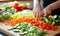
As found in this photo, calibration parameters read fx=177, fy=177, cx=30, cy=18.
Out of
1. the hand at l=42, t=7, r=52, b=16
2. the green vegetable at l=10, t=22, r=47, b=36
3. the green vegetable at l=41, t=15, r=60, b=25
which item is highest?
the hand at l=42, t=7, r=52, b=16

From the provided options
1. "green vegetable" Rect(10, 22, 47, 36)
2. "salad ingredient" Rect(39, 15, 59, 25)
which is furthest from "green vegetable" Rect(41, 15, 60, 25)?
"green vegetable" Rect(10, 22, 47, 36)

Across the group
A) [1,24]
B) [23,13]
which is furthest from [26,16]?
[1,24]

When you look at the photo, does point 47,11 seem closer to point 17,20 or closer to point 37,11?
point 37,11

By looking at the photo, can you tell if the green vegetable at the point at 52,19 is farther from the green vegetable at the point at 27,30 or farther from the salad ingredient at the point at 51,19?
the green vegetable at the point at 27,30

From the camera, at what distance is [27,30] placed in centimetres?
93

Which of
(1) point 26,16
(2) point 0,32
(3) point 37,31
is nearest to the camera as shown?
(3) point 37,31

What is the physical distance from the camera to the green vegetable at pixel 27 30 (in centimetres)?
88

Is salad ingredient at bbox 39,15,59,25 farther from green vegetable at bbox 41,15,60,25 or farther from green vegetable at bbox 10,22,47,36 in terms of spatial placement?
green vegetable at bbox 10,22,47,36

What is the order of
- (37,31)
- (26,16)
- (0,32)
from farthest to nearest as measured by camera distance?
(26,16), (0,32), (37,31)

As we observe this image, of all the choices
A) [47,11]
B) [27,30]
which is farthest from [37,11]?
[27,30]

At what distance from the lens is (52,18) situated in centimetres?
108

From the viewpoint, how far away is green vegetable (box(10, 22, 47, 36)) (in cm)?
88

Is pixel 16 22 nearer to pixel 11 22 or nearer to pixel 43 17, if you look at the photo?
pixel 11 22

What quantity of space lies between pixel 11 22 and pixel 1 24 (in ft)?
0.21
